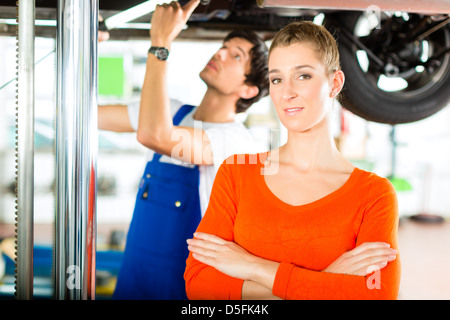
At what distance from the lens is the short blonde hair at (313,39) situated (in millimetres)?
843

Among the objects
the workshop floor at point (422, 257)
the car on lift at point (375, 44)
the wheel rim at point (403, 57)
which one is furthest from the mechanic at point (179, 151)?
the workshop floor at point (422, 257)

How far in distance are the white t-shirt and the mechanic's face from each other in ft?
0.39

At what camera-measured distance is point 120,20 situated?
107cm

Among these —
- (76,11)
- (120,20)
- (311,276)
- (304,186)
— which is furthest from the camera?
(120,20)

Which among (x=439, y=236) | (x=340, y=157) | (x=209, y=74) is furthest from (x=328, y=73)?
(x=439, y=236)

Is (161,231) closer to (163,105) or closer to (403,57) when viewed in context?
(163,105)

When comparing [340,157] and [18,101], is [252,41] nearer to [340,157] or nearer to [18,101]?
[340,157]

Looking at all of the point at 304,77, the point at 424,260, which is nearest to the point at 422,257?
the point at 424,260

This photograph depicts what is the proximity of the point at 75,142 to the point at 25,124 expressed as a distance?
0.29 ft

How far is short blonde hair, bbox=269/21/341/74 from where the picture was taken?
0.84 meters

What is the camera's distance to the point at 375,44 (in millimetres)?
1474

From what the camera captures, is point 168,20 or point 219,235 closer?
point 219,235

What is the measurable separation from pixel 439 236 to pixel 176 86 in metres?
4.79

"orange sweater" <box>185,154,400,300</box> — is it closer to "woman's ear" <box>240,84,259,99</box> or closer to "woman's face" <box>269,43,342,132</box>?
"woman's face" <box>269,43,342,132</box>
